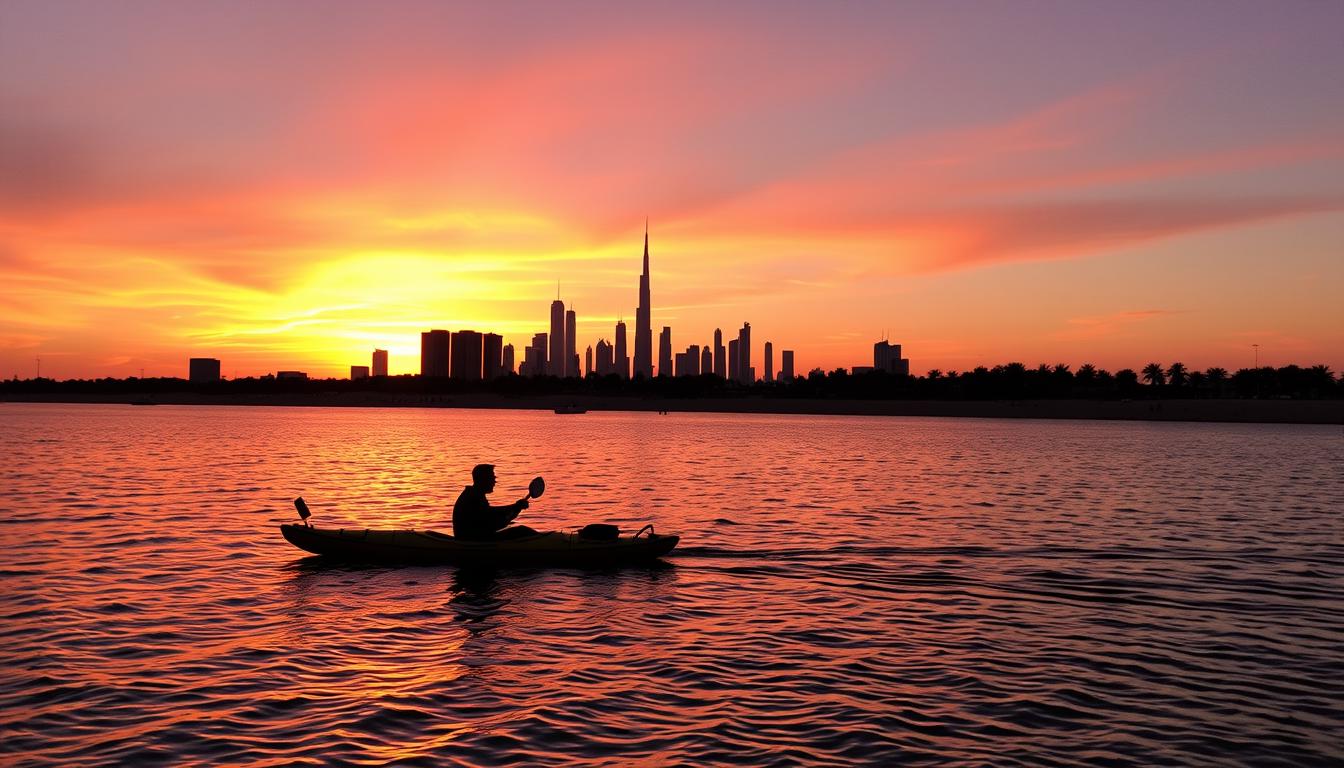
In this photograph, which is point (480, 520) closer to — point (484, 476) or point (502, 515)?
point (502, 515)

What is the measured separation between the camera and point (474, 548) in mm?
20594

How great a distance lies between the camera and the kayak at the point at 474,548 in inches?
814

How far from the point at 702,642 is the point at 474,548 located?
7.98m

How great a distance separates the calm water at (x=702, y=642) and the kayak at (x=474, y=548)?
1.78ft

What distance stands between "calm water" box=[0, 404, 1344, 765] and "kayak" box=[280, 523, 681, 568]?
1.78ft

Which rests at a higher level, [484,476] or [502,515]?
[484,476]

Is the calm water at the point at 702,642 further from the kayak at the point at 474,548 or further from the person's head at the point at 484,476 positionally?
the person's head at the point at 484,476

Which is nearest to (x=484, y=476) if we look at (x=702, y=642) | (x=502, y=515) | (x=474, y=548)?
(x=502, y=515)

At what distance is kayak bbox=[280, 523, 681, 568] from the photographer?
20.7m

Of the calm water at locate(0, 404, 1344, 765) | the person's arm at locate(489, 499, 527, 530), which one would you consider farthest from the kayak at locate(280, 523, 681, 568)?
the calm water at locate(0, 404, 1344, 765)

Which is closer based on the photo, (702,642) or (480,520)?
(702,642)

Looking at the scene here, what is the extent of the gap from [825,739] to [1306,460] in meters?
75.1

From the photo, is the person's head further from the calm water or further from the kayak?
the calm water

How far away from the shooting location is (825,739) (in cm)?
985
